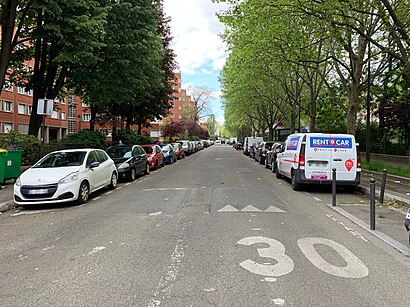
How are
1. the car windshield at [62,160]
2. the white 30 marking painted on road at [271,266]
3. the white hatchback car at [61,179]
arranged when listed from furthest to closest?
the car windshield at [62,160], the white hatchback car at [61,179], the white 30 marking painted on road at [271,266]

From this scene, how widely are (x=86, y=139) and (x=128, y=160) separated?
28.5 ft

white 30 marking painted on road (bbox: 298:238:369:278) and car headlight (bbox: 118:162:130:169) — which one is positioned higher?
car headlight (bbox: 118:162:130:169)

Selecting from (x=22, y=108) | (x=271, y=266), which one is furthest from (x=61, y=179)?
(x=22, y=108)

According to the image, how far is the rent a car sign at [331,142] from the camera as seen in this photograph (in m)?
11.7

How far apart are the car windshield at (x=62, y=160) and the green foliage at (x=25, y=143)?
643 cm

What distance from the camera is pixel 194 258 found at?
5164 millimetres

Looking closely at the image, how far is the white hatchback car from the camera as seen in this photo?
9000mm

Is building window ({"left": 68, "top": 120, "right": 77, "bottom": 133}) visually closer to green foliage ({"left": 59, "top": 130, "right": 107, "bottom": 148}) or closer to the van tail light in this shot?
green foliage ({"left": 59, "top": 130, "right": 107, "bottom": 148})

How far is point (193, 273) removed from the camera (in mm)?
4602

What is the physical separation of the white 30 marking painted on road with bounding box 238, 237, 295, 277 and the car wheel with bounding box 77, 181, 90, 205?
209 inches

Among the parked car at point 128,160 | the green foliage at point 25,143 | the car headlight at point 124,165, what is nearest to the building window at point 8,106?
the green foliage at point 25,143

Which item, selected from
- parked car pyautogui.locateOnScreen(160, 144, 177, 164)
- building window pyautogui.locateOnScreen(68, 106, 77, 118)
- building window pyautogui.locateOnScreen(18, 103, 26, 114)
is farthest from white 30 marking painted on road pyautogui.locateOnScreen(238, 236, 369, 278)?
building window pyautogui.locateOnScreen(68, 106, 77, 118)

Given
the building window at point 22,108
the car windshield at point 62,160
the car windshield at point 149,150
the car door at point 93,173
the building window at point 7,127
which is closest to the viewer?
the car windshield at point 62,160

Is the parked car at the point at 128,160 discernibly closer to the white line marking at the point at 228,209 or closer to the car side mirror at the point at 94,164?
the car side mirror at the point at 94,164
